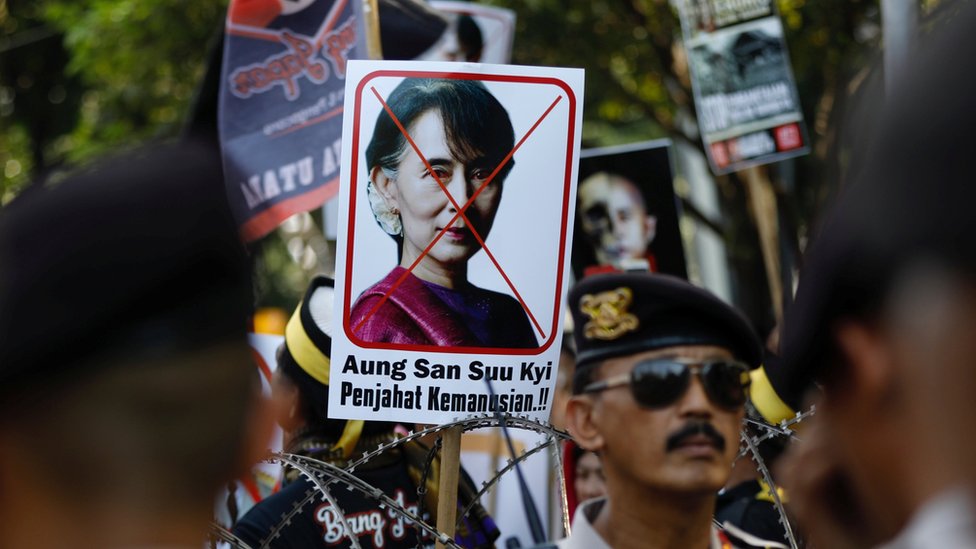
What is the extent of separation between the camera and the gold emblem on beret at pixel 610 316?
3.03 metres

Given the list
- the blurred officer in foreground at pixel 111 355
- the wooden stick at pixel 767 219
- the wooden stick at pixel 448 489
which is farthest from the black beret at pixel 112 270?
the wooden stick at pixel 767 219

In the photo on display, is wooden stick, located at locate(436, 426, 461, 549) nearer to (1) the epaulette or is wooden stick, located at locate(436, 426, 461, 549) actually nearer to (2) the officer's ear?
(2) the officer's ear

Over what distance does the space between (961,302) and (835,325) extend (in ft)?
0.48

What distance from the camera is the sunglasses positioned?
291 centimetres

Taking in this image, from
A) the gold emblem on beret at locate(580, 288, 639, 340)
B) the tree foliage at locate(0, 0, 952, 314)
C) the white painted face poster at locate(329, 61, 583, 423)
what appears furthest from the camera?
the tree foliage at locate(0, 0, 952, 314)

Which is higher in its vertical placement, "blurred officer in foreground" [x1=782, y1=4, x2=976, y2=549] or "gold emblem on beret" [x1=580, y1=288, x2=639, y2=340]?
"blurred officer in foreground" [x1=782, y1=4, x2=976, y2=549]

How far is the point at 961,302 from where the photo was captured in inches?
41.1

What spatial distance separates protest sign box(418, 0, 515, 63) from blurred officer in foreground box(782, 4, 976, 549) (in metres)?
6.23

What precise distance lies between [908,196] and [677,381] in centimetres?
189

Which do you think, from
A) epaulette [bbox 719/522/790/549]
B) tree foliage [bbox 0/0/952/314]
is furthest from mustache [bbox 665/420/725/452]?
tree foliage [bbox 0/0/952/314]

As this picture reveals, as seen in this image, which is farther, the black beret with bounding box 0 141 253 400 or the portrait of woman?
the portrait of woman

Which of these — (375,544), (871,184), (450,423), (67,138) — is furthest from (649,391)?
(67,138)

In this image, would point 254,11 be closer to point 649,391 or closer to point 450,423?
point 450,423

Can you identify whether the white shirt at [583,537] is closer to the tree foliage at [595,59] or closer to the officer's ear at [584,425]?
the officer's ear at [584,425]
